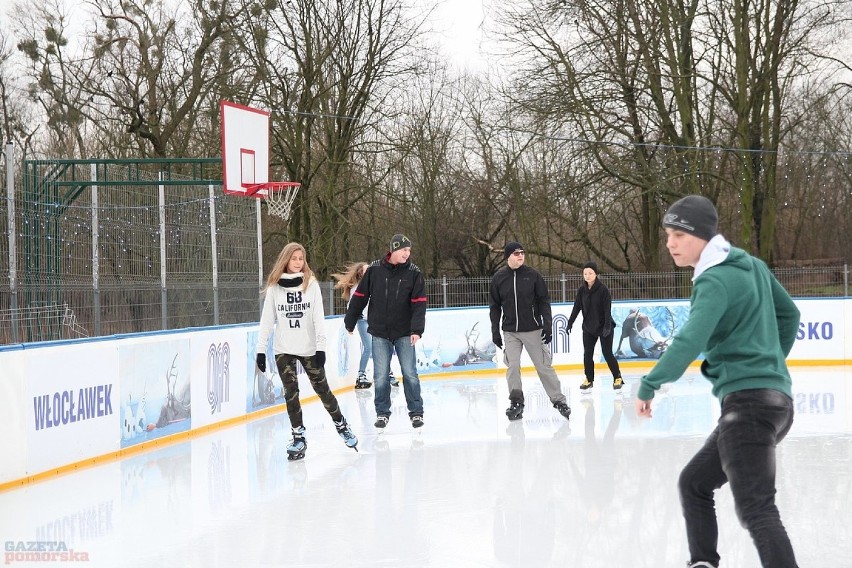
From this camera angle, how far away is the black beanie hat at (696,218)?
3.85m

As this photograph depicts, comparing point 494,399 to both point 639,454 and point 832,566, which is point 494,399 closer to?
point 639,454

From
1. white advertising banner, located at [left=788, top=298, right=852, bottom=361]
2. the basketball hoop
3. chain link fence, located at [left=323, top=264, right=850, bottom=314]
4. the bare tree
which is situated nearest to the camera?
the basketball hoop

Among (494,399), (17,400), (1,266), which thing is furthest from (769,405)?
(494,399)

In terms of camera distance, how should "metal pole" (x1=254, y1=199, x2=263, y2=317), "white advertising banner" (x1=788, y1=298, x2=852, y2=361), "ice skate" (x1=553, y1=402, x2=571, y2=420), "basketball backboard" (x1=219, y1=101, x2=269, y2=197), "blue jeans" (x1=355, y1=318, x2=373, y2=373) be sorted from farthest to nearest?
1. "white advertising banner" (x1=788, y1=298, x2=852, y2=361)
2. "basketball backboard" (x1=219, y1=101, x2=269, y2=197)
3. "blue jeans" (x1=355, y1=318, x2=373, y2=373)
4. "metal pole" (x1=254, y1=199, x2=263, y2=317)
5. "ice skate" (x1=553, y1=402, x2=571, y2=420)

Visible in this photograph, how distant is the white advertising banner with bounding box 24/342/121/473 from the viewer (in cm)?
756

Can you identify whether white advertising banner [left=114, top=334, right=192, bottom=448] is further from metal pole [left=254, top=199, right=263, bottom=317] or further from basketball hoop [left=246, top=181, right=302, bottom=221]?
basketball hoop [left=246, top=181, right=302, bottom=221]

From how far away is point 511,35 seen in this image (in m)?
23.9

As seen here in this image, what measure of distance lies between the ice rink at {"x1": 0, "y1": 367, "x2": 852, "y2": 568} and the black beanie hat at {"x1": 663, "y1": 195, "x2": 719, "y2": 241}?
1751 millimetres

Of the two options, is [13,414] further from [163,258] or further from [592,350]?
[592,350]

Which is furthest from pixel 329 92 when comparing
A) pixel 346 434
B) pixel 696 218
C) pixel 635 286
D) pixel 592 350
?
pixel 696 218

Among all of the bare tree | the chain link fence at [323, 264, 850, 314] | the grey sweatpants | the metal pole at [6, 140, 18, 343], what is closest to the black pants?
the grey sweatpants

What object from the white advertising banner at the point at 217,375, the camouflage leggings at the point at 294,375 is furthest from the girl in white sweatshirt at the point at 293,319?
the white advertising banner at the point at 217,375

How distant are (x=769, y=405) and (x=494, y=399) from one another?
9374mm
